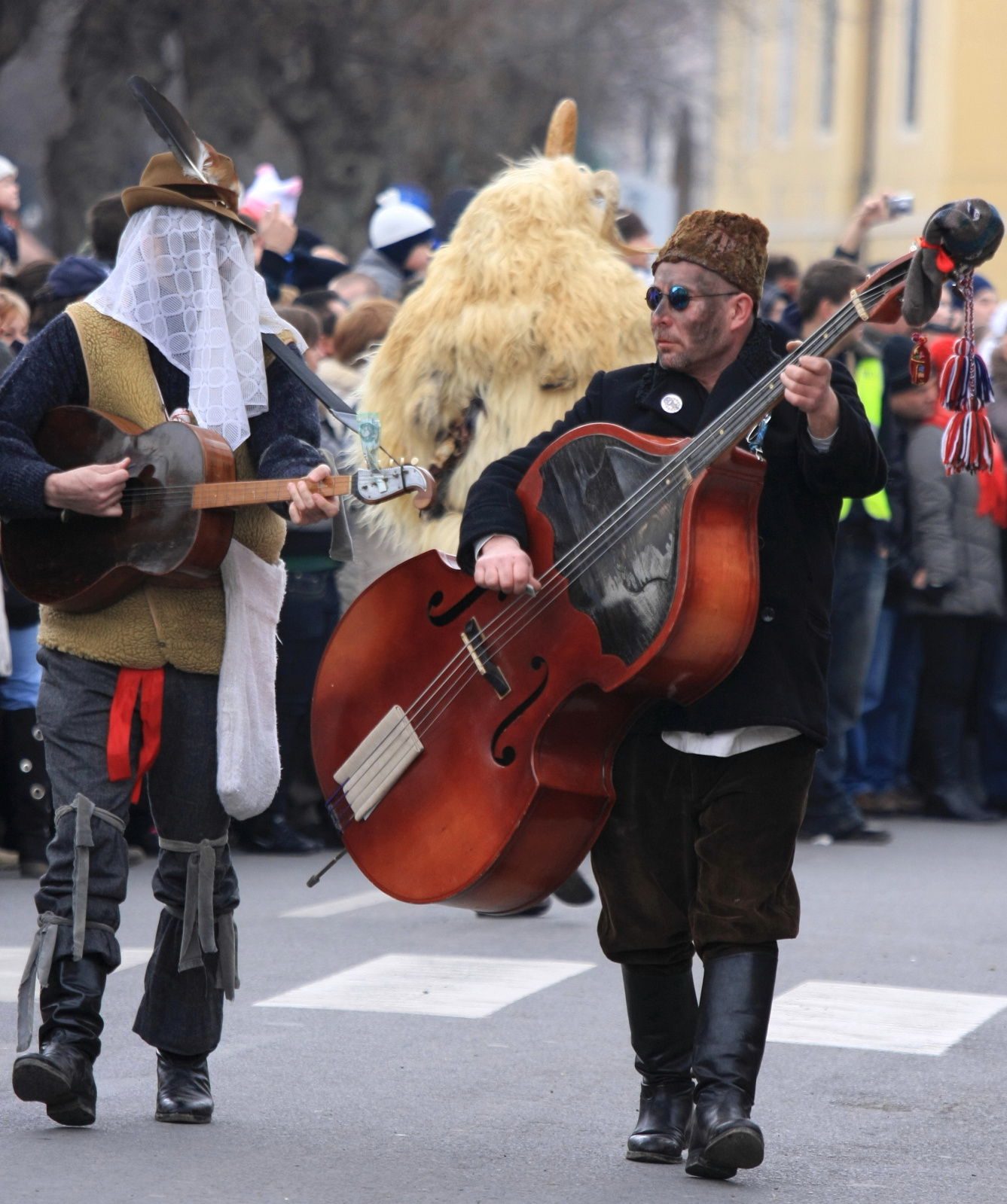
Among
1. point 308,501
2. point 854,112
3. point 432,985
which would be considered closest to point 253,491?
point 308,501

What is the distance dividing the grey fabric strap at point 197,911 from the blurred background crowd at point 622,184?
348 centimetres

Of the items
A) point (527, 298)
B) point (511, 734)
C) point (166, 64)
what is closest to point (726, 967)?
point (511, 734)

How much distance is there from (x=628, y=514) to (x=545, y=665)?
0.35m

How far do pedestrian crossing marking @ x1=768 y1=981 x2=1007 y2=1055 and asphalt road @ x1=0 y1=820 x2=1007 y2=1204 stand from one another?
0.08m

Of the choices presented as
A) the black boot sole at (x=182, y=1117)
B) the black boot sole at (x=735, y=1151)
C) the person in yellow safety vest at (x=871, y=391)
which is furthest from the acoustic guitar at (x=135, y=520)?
the person in yellow safety vest at (x=871, y=391)

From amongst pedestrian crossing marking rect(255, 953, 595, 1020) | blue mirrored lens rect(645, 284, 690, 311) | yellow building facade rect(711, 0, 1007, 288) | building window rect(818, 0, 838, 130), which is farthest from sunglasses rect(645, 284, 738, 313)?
building window rect(818, 0, 838, 130)

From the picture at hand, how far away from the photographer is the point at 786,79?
4266cm

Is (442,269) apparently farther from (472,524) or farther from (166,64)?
(166,64)

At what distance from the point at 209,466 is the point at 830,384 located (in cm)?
131

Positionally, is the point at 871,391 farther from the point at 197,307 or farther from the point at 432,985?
the point at 197,307

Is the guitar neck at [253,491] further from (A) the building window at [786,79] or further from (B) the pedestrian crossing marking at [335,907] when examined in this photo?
(A) the building window at [786,79]

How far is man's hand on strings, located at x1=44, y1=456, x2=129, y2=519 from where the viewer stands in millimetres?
4656

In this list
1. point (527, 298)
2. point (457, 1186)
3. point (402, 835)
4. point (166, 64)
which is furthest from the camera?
point (166, 64)

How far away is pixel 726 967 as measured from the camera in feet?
14.5
